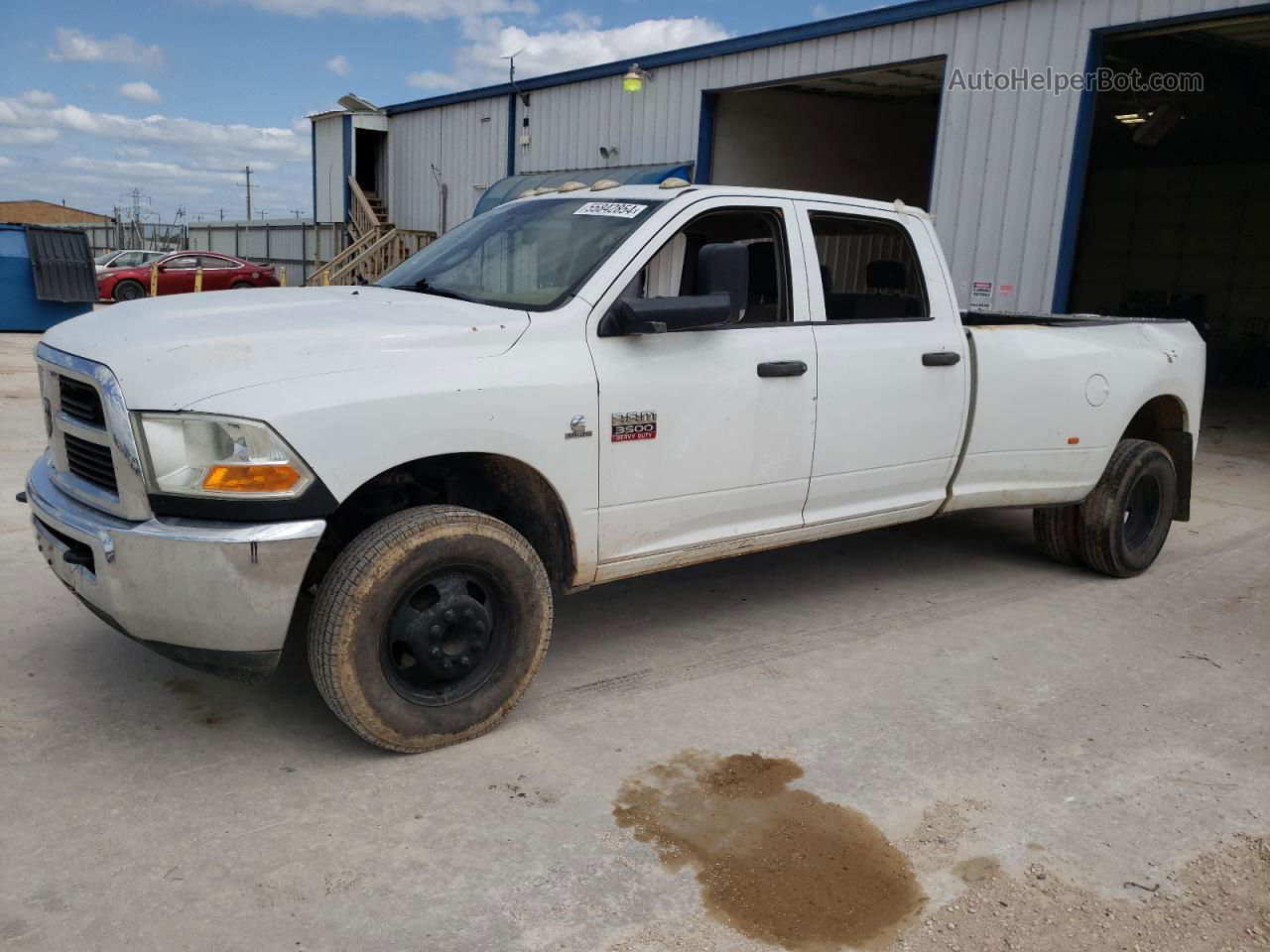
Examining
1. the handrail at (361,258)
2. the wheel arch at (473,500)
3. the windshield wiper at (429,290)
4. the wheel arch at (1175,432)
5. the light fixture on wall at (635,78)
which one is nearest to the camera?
the wheel arch at (473,500)

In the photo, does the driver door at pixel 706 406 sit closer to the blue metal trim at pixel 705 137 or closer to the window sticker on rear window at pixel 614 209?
the window sticker on rear window at pixel 614 209

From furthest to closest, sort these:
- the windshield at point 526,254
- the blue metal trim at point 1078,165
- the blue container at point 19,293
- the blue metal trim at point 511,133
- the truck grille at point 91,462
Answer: the blue metal trim at point 511,133 < the blue container at point 19,293 < the blue metal trim at point 1078,165 < the windshield at point 526,254 < the truck grille at point 91,462

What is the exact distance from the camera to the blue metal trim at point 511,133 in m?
18.7

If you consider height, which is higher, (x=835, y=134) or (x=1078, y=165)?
(x=835, y=134)

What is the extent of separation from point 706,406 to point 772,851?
5.52 feet

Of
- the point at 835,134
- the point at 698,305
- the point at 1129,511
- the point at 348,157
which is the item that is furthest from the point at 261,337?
the point at 348,157

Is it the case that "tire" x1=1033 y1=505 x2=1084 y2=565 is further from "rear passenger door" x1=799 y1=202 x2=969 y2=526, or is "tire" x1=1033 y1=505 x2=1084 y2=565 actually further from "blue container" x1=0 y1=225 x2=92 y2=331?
"blue container" x1=0 y1=225 x2=92 y2=331

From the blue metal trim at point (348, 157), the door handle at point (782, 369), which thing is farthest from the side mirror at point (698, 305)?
the blue metal trim at point (348, 157)

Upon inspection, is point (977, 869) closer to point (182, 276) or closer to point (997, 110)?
point (997, 110)

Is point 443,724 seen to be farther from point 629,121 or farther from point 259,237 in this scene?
Result: point 259,237

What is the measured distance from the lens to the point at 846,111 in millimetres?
17844

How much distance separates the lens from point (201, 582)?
3010 mm

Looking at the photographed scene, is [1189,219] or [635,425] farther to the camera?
[1189,219]

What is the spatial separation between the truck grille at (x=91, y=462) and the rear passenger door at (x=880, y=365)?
2681 millimetres
